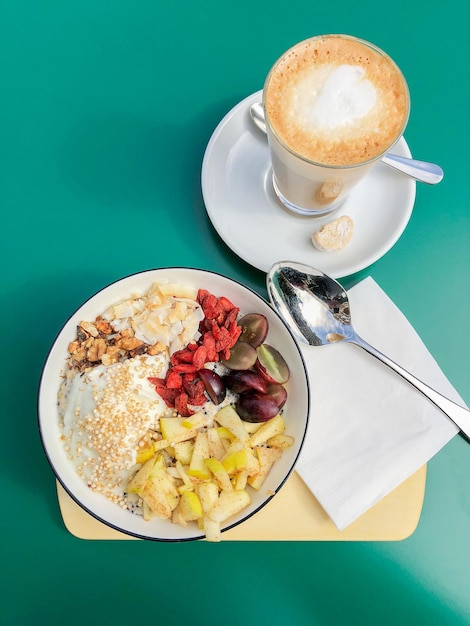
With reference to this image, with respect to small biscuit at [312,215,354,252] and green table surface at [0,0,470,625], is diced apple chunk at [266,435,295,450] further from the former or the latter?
small biscuit at [312,215,354,252]

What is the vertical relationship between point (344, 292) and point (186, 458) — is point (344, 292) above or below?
above

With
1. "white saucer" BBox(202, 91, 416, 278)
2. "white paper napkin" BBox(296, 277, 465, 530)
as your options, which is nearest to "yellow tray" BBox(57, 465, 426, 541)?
"white paper napkin" BBox(296, 277, 465, 530)

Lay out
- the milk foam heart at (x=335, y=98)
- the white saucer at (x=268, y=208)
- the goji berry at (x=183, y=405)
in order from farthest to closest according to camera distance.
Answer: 1. the white saucer at (x=268, y=208)
2. the goji berry at (x=183, y=405)
3. the milk foam heart at (x=335, y=98)

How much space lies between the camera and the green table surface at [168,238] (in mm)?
1230

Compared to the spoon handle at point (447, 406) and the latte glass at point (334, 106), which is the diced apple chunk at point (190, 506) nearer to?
the spoon handle at point (447, 406)

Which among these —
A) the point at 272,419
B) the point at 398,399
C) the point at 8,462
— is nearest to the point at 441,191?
the point at 398,399

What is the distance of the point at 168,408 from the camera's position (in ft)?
3.62

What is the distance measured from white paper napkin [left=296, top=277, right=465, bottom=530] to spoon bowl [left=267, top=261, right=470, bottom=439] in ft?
0.07

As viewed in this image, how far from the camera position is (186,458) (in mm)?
1079

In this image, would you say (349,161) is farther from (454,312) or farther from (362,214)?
(454,312)

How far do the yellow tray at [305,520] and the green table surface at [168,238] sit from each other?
10 centimetres

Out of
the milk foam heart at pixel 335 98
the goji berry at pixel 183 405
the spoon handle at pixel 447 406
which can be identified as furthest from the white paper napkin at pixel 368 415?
the milk foam heart at pixel 335 98

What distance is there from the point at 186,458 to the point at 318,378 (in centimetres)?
30

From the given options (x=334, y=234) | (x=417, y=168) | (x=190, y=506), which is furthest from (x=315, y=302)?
(x=190, y=506)
